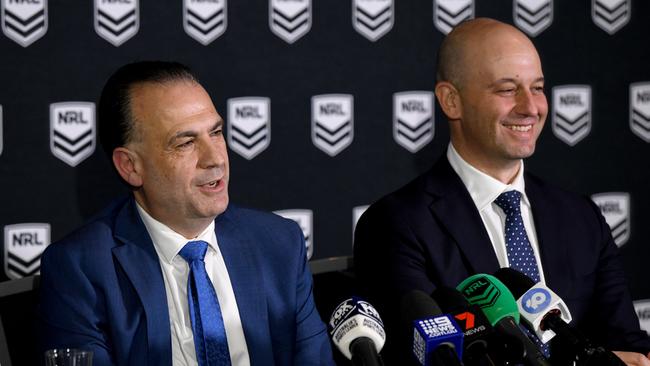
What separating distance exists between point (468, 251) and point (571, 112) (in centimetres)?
153

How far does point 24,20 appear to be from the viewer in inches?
136

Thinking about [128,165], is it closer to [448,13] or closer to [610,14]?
[448,13]

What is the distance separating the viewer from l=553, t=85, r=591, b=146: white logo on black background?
4398mm

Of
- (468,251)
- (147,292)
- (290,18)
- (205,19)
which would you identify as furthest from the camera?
(290,18)

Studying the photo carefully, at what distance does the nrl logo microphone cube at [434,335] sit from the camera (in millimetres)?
1757

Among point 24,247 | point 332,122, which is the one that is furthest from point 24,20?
point 332,122

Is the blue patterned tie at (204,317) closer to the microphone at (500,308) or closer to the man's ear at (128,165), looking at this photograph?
the man's ear at (128,165)

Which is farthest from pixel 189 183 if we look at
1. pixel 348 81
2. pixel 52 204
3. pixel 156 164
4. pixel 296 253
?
pixel 348 81

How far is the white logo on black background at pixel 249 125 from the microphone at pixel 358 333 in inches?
76.2

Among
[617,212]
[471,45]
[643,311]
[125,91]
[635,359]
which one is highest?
[471,45]

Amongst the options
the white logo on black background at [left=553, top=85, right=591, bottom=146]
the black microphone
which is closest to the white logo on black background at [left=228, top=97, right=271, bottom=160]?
the white logo on black background at [left=553, top=85, right=591, bottom=146]

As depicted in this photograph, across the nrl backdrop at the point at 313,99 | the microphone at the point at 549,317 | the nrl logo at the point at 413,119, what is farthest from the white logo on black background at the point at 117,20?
the microphone at the point at 549,317

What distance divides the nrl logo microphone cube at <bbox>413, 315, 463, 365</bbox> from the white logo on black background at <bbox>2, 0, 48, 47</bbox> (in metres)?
2.19

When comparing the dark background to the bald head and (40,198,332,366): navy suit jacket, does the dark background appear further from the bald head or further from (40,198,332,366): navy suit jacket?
(40,198,332,366): navy suit jacket
